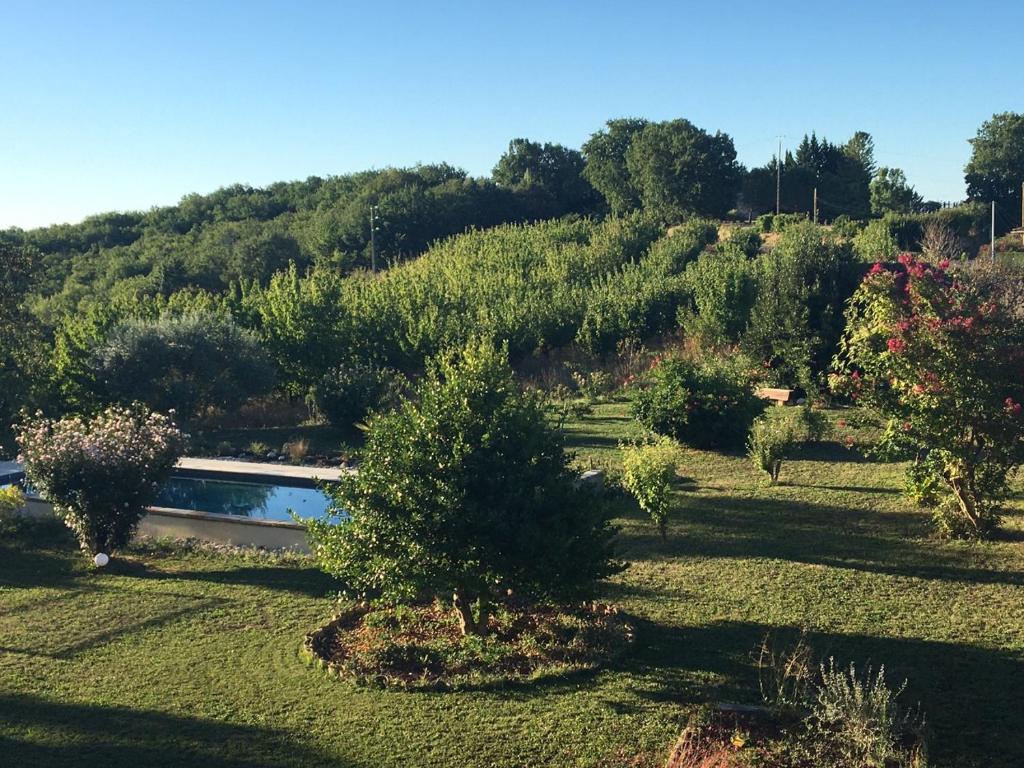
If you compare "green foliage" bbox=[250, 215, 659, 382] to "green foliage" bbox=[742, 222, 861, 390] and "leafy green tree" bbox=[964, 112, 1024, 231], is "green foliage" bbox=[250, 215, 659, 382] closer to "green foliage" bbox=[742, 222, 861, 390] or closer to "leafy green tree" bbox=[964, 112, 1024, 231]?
"green foliage" bbox=[742, 222, 861, 390]

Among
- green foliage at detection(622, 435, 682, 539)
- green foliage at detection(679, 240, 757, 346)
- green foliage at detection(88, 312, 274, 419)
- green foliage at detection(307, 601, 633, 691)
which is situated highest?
green foliage at detection(679, 240, 757, 346)

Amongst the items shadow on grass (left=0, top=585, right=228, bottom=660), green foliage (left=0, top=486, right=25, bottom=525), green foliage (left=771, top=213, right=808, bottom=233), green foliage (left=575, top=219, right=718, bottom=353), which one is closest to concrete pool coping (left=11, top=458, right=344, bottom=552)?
green foliage (left=0, top=486, right=25, bottom=525)

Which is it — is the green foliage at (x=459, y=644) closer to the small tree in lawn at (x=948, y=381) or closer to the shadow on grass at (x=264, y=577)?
the shadow on grass at (x=264, y=577)

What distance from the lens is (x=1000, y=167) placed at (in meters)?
51.7

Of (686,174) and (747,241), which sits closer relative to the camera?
(747,241)

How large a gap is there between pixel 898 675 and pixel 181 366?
17041 millimetres

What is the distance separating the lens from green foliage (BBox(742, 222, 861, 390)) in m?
18.8

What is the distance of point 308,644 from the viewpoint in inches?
310

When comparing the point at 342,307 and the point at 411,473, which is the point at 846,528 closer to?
the point at 411,473

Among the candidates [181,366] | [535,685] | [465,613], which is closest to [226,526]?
[465,613]

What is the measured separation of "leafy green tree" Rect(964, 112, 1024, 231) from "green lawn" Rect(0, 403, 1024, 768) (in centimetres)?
4621

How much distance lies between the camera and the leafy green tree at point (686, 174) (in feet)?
167

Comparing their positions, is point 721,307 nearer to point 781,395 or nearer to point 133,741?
point 781,395

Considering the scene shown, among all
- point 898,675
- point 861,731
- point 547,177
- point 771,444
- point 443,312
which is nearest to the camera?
point 861,731
